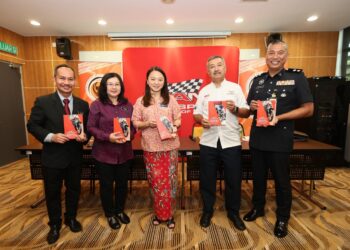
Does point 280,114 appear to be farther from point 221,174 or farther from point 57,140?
point 57,140

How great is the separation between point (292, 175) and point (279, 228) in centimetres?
85

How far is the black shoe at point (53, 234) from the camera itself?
188 cm

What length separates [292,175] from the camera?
2549 millimetres

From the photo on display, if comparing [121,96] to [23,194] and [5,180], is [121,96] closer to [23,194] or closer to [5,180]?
[23,194]

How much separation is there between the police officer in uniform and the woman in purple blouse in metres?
1.23

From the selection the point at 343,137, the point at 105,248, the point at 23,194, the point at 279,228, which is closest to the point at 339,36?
the point at 343,137

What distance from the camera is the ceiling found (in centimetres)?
334

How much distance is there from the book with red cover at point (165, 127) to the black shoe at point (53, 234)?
4.43ft

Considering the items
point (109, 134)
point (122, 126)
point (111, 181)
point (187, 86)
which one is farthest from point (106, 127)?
point (187, 86)

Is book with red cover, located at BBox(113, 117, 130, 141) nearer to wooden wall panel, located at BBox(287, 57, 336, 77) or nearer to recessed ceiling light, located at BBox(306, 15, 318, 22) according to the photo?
recessed ceiling light, located at BBox(306, 15, 318, 22)

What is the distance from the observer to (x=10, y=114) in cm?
461

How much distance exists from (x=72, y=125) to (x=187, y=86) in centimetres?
304

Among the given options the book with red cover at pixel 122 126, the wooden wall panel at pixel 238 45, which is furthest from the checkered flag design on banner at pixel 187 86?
the book with red cover at pixel 122 126

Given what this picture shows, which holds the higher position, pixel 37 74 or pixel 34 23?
pixel 34 23
